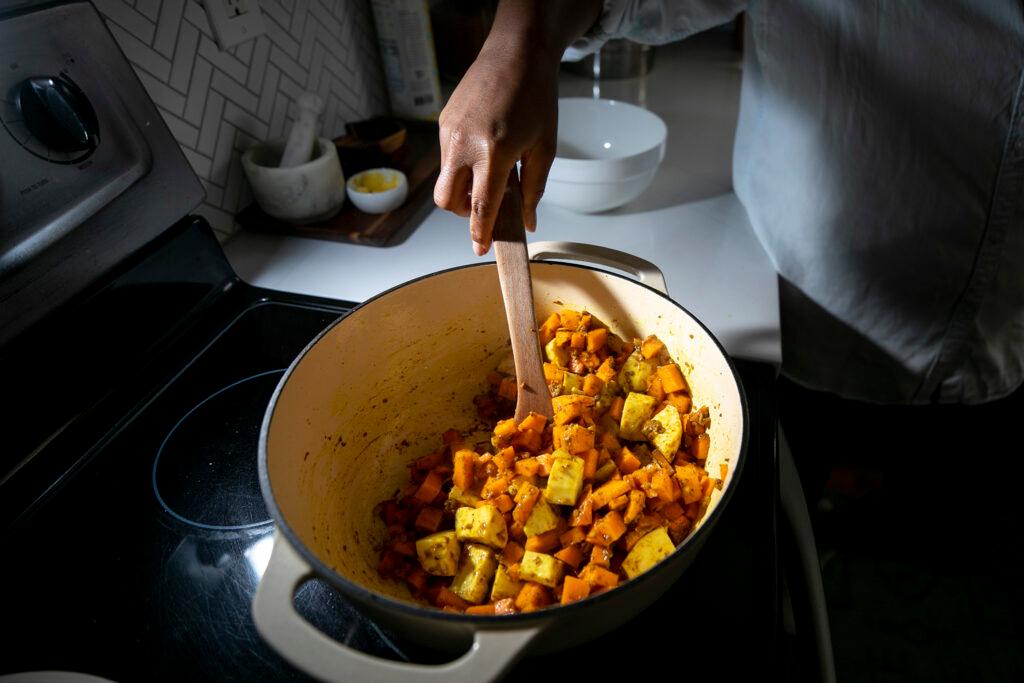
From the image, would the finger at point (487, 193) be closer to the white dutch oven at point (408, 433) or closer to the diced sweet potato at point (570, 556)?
the white dutch oven at point (408, 433)

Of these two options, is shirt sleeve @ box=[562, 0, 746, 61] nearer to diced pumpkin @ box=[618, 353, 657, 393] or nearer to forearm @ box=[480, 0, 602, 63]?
forearm @ box=[480, 0, 602, 63]

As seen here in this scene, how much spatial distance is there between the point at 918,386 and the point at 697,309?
1.51 feet

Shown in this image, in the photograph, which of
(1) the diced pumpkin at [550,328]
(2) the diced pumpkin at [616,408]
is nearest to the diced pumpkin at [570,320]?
(1) the diced pumpkin at [550,328]

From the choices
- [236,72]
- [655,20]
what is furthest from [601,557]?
[236,72]

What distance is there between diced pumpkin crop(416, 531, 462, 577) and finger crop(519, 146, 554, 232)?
36cm

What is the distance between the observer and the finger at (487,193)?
0.59 metres

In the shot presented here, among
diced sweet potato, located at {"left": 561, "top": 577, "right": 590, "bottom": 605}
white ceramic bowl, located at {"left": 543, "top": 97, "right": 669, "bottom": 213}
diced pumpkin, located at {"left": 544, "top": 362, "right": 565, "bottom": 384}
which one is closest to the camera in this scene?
diced sweet potato, located at {"left": 561, "top": 577, "right": 590, "bottom": 605}

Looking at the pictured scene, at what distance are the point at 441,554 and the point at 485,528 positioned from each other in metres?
0.06

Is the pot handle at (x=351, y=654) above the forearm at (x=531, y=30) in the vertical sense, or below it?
below

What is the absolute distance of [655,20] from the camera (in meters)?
0.94

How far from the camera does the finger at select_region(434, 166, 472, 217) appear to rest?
0.61 metres

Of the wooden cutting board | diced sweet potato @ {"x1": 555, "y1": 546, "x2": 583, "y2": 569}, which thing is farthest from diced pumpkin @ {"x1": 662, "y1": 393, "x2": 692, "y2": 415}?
the wooden cutting board

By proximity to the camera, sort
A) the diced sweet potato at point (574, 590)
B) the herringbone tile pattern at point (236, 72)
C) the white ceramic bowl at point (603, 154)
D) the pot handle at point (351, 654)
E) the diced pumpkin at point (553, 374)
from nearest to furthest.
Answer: the pot handle at point (351, 654), the diced sweet potato at point (574, 590), the diced pumpkin at point (553, 374), the herringbone tile pattern at point (236, 72), the white ceramic bowl at point (603, 154)

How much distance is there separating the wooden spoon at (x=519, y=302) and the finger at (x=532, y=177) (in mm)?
14
